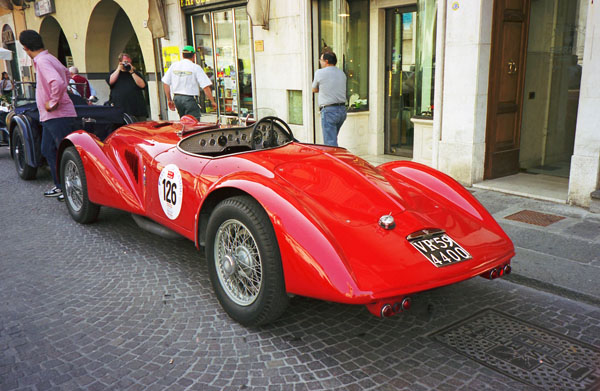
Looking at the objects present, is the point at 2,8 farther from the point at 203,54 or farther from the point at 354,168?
the point at 354,168

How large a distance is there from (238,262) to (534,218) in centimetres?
353

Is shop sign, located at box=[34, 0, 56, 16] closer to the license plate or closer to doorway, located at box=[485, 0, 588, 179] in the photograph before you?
doorway, located at box=[485, 0, 588, 179]

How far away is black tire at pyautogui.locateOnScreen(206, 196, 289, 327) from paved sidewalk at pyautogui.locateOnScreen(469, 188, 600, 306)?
205 cm

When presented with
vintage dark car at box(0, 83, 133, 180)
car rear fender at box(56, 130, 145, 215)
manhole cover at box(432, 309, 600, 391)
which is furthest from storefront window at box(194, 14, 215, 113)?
manhole cover at box(432, 309, 600, 391)

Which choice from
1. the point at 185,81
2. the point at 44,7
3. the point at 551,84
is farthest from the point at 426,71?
the point at 44,7

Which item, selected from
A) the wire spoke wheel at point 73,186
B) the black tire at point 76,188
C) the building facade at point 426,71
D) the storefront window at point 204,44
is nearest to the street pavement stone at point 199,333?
the black tire at point 76,188

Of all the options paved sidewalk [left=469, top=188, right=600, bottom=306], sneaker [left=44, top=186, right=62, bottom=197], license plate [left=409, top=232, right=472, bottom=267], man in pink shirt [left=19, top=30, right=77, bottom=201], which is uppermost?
man in pink shirt [left=19, top=30, right=77, bottom=201]

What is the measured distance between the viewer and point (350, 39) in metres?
9.05

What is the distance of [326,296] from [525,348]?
4.03 feet

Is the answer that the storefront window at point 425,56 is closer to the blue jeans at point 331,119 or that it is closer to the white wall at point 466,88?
the white wall at point 466,88

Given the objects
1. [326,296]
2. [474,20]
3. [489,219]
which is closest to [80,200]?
[326,296]

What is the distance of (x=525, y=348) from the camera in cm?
280

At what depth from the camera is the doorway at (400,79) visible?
28.0 feet

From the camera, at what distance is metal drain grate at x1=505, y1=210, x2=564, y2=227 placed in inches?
198
